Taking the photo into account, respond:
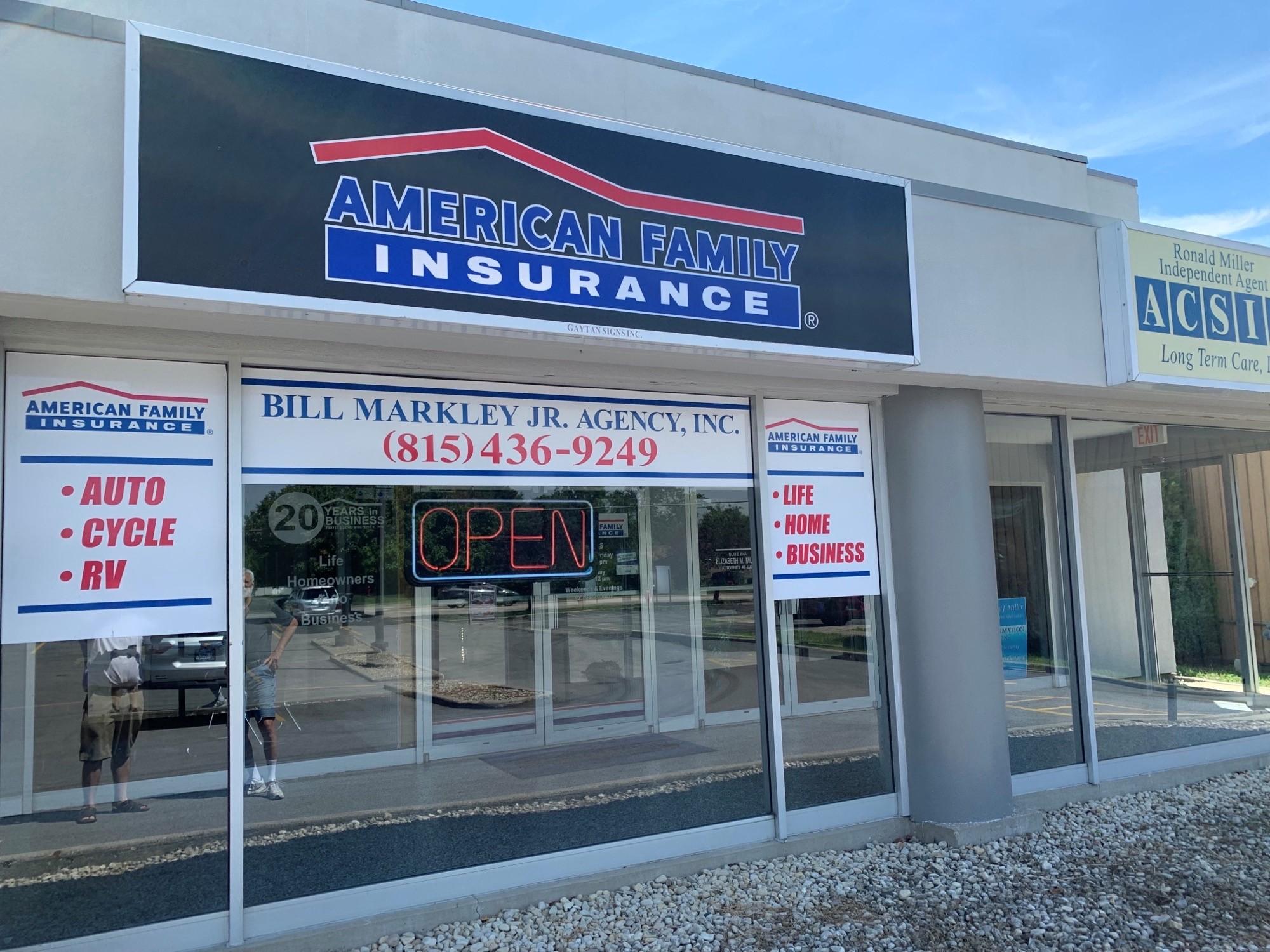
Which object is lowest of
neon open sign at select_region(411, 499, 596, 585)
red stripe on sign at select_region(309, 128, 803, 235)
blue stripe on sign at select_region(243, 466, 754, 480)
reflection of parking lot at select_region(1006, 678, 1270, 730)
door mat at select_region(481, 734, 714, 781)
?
door mat at select_region(481, 734, 714, 781)

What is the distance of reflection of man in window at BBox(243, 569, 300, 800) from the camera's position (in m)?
5.07

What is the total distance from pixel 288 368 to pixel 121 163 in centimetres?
133

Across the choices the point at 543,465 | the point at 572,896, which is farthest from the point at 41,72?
the point at 572,896

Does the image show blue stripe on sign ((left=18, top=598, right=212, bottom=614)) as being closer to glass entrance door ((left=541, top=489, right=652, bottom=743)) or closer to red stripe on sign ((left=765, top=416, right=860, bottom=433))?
glass entrance door ((left=541, top=489, right=652, bottom=743))

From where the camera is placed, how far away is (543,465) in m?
5.87

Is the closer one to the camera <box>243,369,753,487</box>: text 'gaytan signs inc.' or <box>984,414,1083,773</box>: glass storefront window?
<box>243,369,753,487</box>: text 'gaytan signs inc.'

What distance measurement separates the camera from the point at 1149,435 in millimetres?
8828

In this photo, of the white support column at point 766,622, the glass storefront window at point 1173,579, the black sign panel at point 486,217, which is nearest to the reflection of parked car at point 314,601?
the black sign panel at point 486,217

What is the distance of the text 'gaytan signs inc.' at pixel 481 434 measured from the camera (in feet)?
16.7

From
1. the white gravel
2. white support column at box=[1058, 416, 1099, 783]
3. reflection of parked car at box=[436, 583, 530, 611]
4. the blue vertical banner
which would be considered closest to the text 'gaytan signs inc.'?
reflection of parked car at box=[436, 583, 530, 611]

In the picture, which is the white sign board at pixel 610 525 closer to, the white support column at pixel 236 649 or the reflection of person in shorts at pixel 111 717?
the white support column at pixel 236 649

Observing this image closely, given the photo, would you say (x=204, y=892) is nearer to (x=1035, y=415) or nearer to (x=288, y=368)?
(x=288, y=368)

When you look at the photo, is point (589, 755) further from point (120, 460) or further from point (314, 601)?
point (120, 460)

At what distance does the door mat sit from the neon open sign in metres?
2.20
